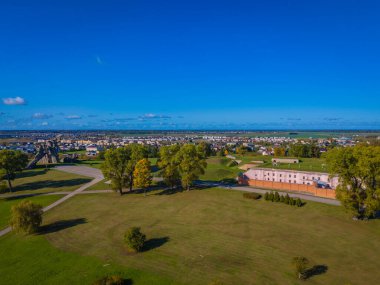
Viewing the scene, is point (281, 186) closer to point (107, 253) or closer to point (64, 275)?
point (107, 253)

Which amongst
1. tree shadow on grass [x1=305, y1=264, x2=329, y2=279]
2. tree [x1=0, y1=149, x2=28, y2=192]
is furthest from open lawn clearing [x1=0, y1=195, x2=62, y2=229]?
tree shadow on grass [x1=305, y1=264, x2=329, y2=279]

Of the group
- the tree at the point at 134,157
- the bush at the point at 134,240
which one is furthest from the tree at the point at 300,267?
the tree at the point at 134,157

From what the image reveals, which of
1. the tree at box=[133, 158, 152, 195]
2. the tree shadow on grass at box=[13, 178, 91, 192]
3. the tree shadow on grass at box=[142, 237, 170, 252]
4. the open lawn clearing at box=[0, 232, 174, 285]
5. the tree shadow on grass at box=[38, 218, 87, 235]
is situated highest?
the tree at box=[133, 158, 152, 195]

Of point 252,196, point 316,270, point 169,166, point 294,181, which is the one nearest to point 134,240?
point 316,270

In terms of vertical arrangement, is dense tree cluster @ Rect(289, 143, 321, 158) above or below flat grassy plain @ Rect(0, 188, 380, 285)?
above

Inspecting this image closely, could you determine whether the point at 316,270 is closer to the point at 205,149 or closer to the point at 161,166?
the point at 161,166

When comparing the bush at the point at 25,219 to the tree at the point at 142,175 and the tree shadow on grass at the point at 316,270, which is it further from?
the tree shadow on grass at the point at 316,270

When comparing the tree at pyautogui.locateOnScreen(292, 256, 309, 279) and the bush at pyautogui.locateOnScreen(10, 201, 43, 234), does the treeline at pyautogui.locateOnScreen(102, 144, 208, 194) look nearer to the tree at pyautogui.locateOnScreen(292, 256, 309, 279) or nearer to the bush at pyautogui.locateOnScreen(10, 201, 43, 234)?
the bush at pyautogui.locateOnScreen(10, 201, 43, 234)
